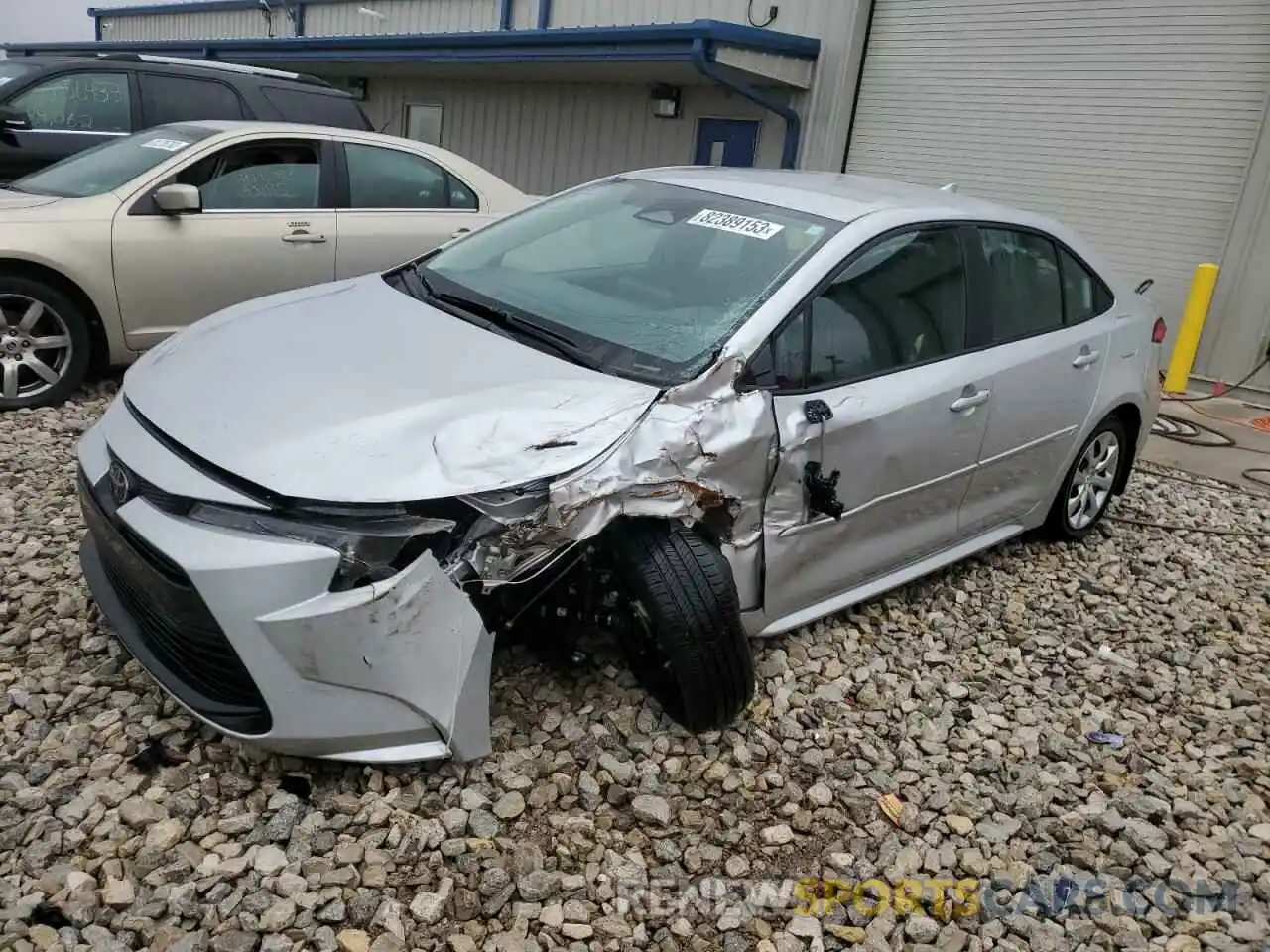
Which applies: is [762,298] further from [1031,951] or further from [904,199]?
[1031,951]

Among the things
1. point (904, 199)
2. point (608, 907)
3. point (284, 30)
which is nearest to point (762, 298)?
point (904, 199)

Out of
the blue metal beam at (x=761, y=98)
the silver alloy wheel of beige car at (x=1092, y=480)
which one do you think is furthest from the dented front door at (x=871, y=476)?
the blue metal beam at (x=761, y=98)

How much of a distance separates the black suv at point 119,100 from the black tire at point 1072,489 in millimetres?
5532

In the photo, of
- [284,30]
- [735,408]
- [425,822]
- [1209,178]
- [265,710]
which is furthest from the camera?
[284,30]

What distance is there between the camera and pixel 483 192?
627 cm

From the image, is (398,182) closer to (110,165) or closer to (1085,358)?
(110,165)

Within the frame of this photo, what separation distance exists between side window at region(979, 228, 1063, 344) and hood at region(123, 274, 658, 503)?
5.81 ft

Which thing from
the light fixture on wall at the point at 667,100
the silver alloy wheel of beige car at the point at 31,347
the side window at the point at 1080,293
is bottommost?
the silver alloy wheel of beige car at the point at 31,347

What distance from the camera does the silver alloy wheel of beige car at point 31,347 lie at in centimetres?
471

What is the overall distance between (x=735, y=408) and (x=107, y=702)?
1.93m

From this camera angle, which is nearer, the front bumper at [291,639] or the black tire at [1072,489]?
the front bumper at [291,639]

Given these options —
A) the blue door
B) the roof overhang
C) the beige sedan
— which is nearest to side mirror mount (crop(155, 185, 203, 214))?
the beige sedan

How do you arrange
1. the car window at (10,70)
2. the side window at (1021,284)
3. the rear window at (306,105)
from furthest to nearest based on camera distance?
the rear window at (306,105) < the car window at (10,70) < the side window at (1021,284)

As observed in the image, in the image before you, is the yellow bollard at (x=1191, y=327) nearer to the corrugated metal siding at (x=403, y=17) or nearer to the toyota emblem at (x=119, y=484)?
the toyota emblem at (x=119, y=484)
